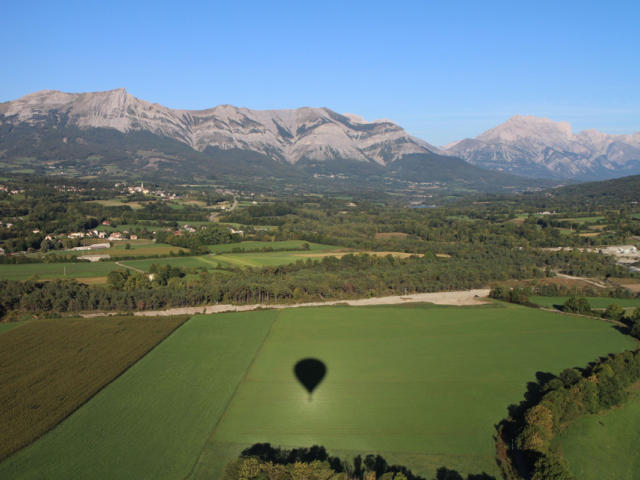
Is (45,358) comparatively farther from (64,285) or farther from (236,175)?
(236,175)

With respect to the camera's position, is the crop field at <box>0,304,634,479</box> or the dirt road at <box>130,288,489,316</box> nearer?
the crop field at <box>0,304,634,479</box>

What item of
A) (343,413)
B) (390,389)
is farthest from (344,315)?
(343,413)

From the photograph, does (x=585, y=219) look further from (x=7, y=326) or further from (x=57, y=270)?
(x=7, y=326)

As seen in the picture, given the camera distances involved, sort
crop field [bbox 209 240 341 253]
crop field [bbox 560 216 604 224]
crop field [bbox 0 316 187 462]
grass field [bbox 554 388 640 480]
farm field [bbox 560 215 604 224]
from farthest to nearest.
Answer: farm field [bbox 560 215 604 224] → crop field [bbox 560 216 604 224] → crop field [bbox 209 240 341 253] → crop field [bbox 0 316 187 462] → grass field [bbox 554 388 640 480]

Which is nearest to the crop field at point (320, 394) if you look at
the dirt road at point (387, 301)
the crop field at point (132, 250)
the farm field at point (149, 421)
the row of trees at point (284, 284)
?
the farm field at point (149, 421)

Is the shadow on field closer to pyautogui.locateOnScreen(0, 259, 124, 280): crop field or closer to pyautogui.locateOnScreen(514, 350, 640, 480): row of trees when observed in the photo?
pyautogui.locateOnScreen(514, 350, 640, 480): row of trees

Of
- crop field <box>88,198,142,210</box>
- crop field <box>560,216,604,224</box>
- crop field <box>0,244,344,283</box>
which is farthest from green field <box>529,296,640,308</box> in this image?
crop field <box>88,198,142,210</box>
